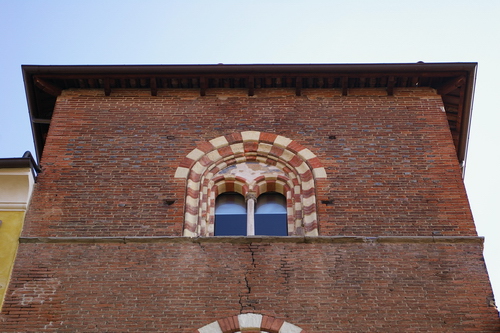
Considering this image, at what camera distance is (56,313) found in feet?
35.1

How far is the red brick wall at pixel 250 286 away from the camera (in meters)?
10.6

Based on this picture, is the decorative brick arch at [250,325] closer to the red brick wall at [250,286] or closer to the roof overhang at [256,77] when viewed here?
the red brick wall at [250,286]

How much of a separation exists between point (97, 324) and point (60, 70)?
21.0ft

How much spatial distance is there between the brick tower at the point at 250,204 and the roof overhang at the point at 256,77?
3cm

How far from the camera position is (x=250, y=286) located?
36.4ft

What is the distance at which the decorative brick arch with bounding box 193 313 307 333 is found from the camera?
10445 mm

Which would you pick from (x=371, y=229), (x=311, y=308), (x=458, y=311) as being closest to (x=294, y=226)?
(x=371, y=229)

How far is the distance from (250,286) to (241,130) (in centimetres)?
407

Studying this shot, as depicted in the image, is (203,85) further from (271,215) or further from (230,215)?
(271,215)

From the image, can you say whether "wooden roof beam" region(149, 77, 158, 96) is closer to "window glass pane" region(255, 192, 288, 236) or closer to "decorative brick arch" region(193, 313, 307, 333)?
"window glass pane" region(255, 192, 288, 236)

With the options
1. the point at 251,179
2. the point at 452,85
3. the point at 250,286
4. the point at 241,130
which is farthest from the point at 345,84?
the point at 250,286

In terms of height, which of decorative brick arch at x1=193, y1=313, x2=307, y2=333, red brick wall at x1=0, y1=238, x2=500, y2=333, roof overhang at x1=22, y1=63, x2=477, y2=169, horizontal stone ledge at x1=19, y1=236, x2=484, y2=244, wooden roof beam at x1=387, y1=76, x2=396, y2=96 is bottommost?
decorative brick arch at x1=193, y1=313, x2=307, y2=333

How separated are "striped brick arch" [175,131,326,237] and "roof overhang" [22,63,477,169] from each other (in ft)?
5.13

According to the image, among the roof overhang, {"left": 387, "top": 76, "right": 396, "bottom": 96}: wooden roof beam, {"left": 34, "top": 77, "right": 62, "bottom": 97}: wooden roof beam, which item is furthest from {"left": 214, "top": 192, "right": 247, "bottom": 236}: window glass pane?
{"left": 34, "top": 77, "right": 62, "bottom": 97}: wooden roof beam
